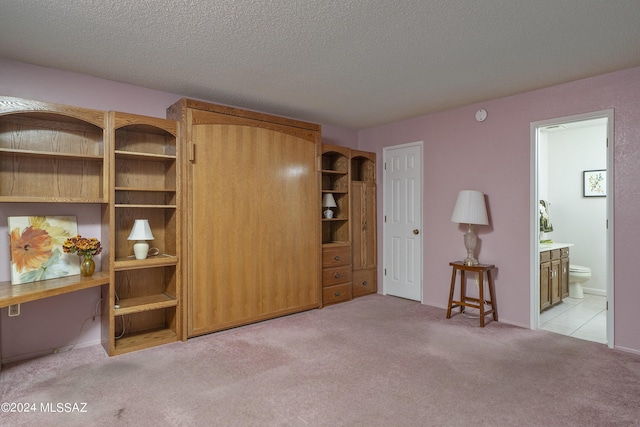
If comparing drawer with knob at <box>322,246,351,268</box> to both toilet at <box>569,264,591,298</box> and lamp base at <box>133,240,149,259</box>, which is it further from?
toilet at <box>569,264,591,298</box>

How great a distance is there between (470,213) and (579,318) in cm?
181

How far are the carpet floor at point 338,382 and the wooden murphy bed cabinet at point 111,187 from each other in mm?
414

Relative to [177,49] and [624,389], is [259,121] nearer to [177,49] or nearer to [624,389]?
[177,49]

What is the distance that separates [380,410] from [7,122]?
352 cm

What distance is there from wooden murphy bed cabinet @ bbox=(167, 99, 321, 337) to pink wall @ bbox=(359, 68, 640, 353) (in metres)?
1.47

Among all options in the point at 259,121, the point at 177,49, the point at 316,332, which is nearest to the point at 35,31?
the point at 177,49

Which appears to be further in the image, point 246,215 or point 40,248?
point 246,215

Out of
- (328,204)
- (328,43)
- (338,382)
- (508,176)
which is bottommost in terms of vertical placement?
(338,382)

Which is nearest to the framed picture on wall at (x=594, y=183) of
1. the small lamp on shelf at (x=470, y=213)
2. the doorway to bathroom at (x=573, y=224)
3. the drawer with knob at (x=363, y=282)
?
the doorway to bathroom at (x=573, y=224)

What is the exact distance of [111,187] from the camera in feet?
10.1

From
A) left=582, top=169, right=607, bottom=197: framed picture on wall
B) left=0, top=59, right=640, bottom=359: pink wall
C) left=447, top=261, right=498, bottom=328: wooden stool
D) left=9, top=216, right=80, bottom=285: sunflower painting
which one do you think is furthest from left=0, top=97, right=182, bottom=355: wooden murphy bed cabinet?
left=582, top=169, right=607, bottom=197: framed picture on wall

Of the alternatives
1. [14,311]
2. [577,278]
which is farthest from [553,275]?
[14,311]

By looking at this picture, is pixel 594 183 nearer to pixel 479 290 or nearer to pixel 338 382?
pixel 479 290

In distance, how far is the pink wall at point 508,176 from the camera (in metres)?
3.18
